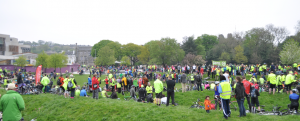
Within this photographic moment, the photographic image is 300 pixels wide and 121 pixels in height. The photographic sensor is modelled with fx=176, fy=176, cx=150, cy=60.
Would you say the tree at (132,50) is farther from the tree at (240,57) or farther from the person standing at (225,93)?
the person standing at (225,93)

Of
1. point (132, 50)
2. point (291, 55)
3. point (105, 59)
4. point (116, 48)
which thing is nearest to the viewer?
point (291, 55)

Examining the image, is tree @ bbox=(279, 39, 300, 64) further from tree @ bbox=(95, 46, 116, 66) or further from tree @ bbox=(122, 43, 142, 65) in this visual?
tree @ bbox=(122, 43, 142, 65)

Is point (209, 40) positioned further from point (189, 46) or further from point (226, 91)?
point (226, 91)

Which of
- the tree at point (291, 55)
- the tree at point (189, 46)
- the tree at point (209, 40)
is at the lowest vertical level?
the tree at point (291, 55)

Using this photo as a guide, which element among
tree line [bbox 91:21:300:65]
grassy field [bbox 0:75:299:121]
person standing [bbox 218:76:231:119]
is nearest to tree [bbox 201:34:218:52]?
tree line [bbox 91:21:300:65]

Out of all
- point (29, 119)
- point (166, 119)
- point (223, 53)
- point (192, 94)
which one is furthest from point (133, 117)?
point (223, 53)

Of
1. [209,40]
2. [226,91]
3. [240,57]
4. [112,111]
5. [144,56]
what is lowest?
[112,111]

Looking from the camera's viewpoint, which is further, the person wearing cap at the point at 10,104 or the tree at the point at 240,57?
the tree at the point at 240,57

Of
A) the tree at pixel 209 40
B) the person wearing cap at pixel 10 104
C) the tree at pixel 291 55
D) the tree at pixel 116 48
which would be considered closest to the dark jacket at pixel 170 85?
the person wearing cap at pixel 10 104

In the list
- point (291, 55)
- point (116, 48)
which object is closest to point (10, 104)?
point (291, 55)

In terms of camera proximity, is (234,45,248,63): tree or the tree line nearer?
the tree line

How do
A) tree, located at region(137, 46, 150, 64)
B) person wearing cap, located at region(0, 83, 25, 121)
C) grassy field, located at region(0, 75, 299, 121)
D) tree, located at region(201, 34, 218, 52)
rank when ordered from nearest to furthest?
person wearing cap, located at region(0, 83, 25, 121)
grassy field, located at region(0, 75, 299, 121)
tree, located at region(137, 46, 150, 64)
tree, located at region(201, 34, 218, 52)

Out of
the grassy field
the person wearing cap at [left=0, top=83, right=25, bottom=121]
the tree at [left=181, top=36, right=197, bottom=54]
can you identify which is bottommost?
the grassy field

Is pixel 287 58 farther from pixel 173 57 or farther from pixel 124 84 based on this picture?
pixel 124 84
